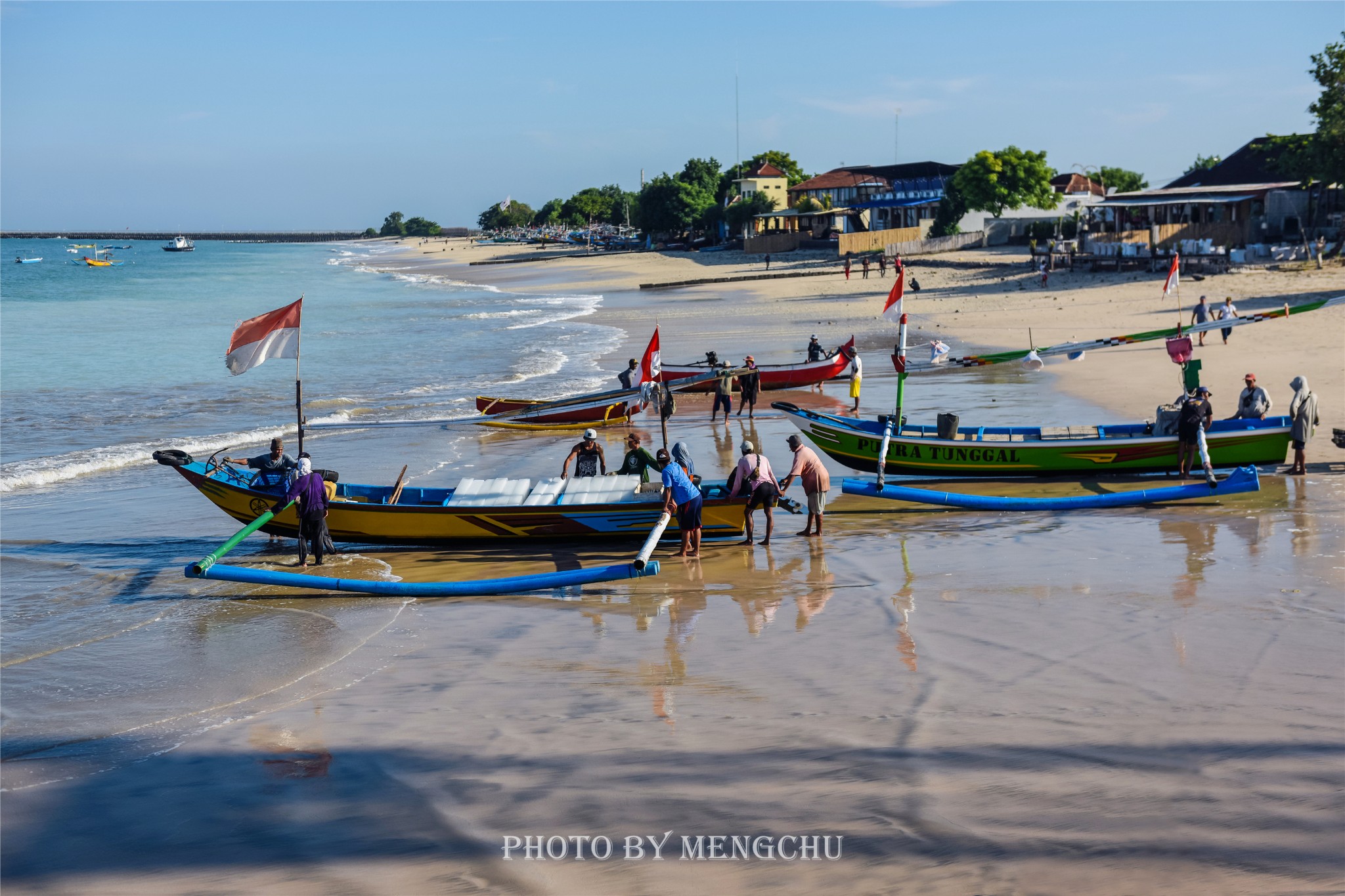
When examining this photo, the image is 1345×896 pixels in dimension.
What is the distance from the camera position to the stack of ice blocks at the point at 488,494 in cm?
1434

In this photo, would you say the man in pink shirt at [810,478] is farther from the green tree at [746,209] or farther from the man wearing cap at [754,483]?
the green tree at [746,209]

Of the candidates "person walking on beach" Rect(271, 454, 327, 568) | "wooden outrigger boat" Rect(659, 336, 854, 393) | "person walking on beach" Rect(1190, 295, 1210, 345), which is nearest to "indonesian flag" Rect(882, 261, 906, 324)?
"person walking on beach" Rect(271, 454, 327, 568)

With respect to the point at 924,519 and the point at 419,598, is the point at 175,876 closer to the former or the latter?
the point at 419,598

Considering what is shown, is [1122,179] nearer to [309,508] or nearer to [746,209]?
A: [746,209]


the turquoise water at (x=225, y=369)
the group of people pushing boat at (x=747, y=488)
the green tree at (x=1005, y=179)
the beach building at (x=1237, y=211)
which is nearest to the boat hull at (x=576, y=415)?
the turquoise water at (x=225, y=369)

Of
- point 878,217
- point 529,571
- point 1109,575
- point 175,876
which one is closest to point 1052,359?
point 1109,575

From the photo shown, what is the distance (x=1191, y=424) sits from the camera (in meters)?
15.9

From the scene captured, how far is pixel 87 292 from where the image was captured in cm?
8481

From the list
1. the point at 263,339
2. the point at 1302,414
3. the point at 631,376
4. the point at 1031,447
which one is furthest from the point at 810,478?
the point at 631,376

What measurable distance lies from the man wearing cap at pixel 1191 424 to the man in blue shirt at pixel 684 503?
25.2ft

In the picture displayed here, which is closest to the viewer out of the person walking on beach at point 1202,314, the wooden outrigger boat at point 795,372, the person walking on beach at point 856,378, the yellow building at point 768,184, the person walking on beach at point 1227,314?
the person walking on beach at point 856,378

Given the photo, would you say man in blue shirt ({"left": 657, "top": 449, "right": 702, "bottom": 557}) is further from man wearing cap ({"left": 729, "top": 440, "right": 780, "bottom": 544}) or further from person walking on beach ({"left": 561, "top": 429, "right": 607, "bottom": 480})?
person walking on beach ({"left": 561, "top": 429, "right": 607, "bottom": 480})

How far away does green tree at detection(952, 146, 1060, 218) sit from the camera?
2788 inches

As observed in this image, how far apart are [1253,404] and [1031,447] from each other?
358 centimetres
